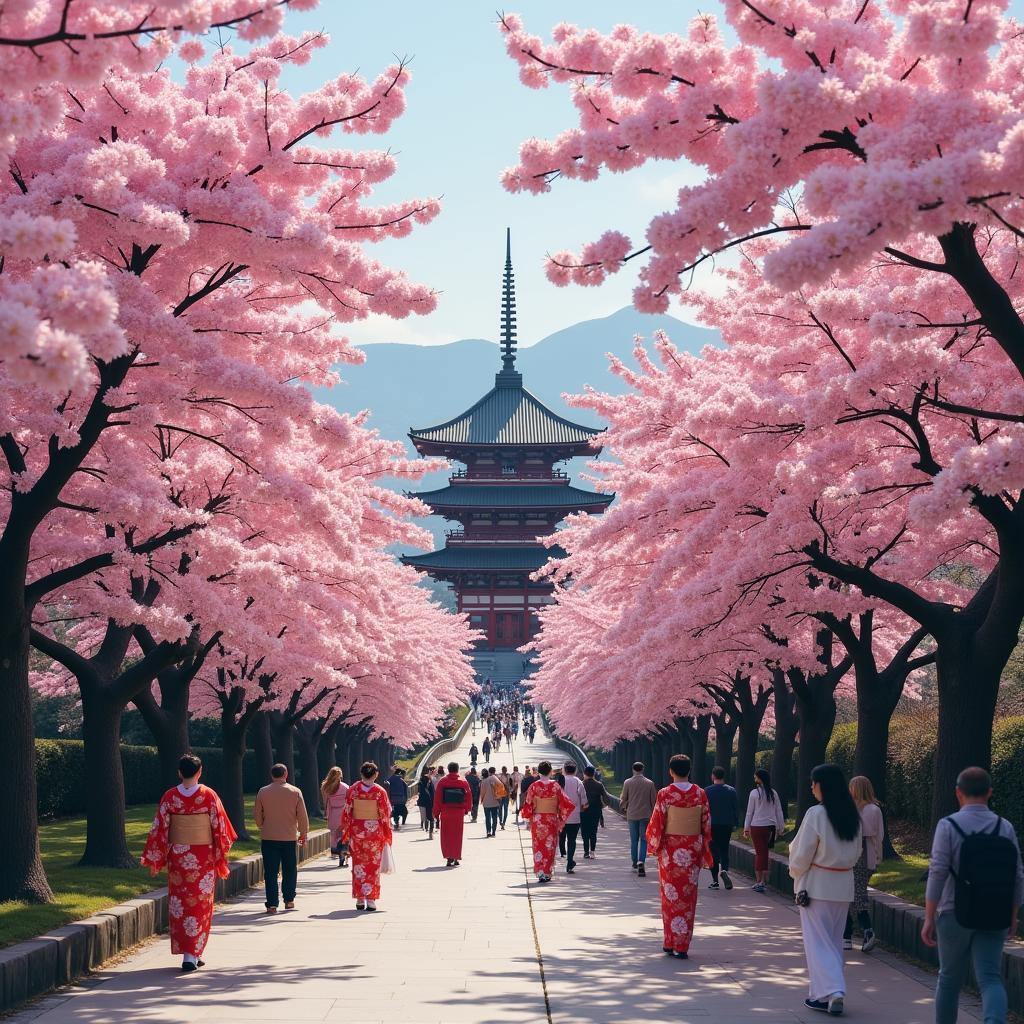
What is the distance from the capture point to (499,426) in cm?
8531

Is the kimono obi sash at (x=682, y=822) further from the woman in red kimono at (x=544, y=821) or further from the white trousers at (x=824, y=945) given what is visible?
the woman in red kimono at (x=544, y=821)

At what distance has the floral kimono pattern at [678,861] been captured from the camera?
36.2 ft

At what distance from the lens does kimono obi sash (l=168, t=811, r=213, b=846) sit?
35.1 ft

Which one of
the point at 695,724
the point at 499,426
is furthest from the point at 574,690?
the point at 499,426

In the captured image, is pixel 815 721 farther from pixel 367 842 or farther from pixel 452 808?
pixel 367 842

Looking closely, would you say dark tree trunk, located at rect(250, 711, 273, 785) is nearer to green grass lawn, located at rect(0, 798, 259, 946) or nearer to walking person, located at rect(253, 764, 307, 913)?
green grass lawn, located at rect(0, 798, 259, 946)

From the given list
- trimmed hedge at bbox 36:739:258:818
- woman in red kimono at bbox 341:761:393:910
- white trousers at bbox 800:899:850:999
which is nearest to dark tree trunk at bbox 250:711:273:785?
trimmed hedge at bbox 36:739:258:818

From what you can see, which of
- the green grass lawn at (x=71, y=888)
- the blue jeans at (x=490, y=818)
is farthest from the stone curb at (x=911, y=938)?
the blue jeans at (x=490, y=818)

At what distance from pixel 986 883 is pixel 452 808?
14153mm

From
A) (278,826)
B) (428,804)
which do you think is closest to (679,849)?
(278,826)

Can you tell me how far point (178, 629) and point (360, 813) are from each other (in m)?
3.24

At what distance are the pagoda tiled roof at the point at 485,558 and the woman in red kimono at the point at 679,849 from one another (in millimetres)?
67260

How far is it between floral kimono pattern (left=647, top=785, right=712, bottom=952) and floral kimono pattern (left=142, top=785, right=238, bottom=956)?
3.68 m

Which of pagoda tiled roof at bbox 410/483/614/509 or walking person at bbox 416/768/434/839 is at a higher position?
pagoda tiled roof at bbox 410/483/614/509
